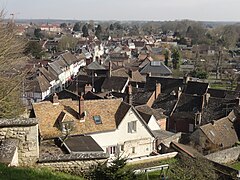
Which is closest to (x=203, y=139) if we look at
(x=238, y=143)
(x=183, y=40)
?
(x=238, y=143)

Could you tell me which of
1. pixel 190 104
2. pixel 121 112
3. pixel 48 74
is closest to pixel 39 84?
pixel 48 74

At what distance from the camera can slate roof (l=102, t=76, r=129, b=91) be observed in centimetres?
4608

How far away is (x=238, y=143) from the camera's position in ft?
106

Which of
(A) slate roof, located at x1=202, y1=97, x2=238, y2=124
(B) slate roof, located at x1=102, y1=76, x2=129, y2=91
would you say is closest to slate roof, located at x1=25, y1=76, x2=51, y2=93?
(B) slate roof, located at x1=102, y1=76, x2=129, y2=91

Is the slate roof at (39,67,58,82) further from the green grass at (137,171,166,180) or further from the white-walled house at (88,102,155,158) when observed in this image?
the green grass at (137,171,166,180)

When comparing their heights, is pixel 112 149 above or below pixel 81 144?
below

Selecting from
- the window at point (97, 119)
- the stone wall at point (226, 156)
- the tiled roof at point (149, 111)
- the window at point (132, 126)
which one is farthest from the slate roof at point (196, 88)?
the window at point (97, 119)

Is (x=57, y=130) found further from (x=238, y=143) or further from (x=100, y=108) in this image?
(x=238, y=143)

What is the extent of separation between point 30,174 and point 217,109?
2916cm

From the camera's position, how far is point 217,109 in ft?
118

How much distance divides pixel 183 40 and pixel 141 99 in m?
99.3

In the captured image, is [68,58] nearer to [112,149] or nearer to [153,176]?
[112,149]

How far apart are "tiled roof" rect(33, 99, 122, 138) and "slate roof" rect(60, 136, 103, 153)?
4.80 ft

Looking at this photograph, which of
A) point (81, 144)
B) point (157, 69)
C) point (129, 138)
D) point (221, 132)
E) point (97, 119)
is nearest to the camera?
point (81, 144)
